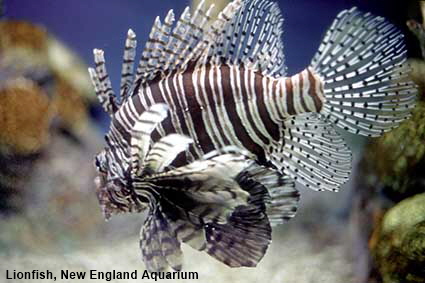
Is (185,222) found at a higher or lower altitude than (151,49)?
lower

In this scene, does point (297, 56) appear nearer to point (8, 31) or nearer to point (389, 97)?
point (389, 97)

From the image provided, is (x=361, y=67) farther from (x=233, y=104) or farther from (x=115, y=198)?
(x=115, y=198)

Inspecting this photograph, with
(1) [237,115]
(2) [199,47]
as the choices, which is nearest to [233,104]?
(1) [237,115]

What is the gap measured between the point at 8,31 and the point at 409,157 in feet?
8.96

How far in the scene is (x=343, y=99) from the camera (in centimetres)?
162

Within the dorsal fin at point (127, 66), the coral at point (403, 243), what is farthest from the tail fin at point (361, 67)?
the coral at point (403, 243)

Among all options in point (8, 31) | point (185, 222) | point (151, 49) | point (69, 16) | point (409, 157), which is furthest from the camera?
point (8, 31)

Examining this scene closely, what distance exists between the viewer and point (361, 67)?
161cm

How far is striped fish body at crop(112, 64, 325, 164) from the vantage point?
1.59 m

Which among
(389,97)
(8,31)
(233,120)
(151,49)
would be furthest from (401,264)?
(8,31)

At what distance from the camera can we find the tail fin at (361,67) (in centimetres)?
160

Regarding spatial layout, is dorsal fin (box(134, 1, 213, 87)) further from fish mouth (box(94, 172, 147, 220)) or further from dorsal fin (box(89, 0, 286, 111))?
fish mouth (box(94, 172, 147, 220))

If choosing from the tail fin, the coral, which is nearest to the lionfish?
the tail fin

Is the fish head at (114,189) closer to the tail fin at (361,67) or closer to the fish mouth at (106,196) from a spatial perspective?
the fish mouth at (106,196)
